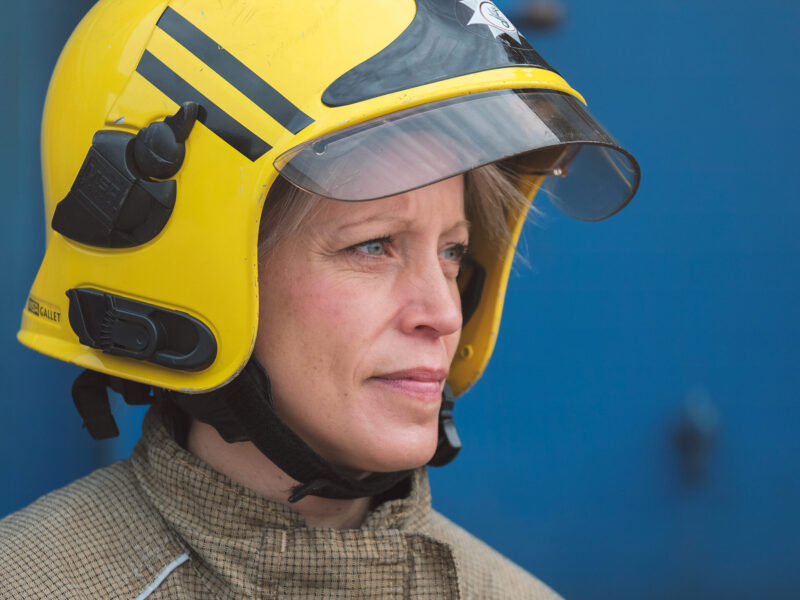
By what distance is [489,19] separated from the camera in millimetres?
1460

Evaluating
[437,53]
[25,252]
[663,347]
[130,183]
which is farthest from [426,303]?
[663,347]

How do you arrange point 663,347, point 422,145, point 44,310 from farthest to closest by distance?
point 663,347 < point 44,310 < point 422,145

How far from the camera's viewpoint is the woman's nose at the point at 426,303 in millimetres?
1411

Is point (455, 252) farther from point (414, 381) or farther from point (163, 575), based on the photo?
point (163, 575)

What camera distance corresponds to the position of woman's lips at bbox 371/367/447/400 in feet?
4.65

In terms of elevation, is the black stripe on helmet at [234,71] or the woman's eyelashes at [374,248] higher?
the black stripe on helmet at [234,71]

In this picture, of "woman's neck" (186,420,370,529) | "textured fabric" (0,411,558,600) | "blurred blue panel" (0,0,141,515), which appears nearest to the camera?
"textured fabric" (0,411,558,600)

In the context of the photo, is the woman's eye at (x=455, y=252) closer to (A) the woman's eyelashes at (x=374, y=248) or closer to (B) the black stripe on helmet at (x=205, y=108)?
(A) the woman's eyelashes at (x=374, y=248)

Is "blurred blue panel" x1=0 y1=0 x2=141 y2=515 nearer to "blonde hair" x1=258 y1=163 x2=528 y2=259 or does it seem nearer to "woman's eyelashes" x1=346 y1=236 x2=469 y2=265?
"blonde hair" x1=258 y1=163 x2=528 y2=259

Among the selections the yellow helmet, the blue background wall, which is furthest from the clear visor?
the blue background wall

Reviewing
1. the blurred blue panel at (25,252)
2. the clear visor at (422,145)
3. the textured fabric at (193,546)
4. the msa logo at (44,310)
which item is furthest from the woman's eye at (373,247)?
the blurred blue panel at (25,252)

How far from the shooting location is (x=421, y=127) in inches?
50.6

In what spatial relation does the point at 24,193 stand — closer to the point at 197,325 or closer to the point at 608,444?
the point at 197,325

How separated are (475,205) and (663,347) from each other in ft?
3.93
